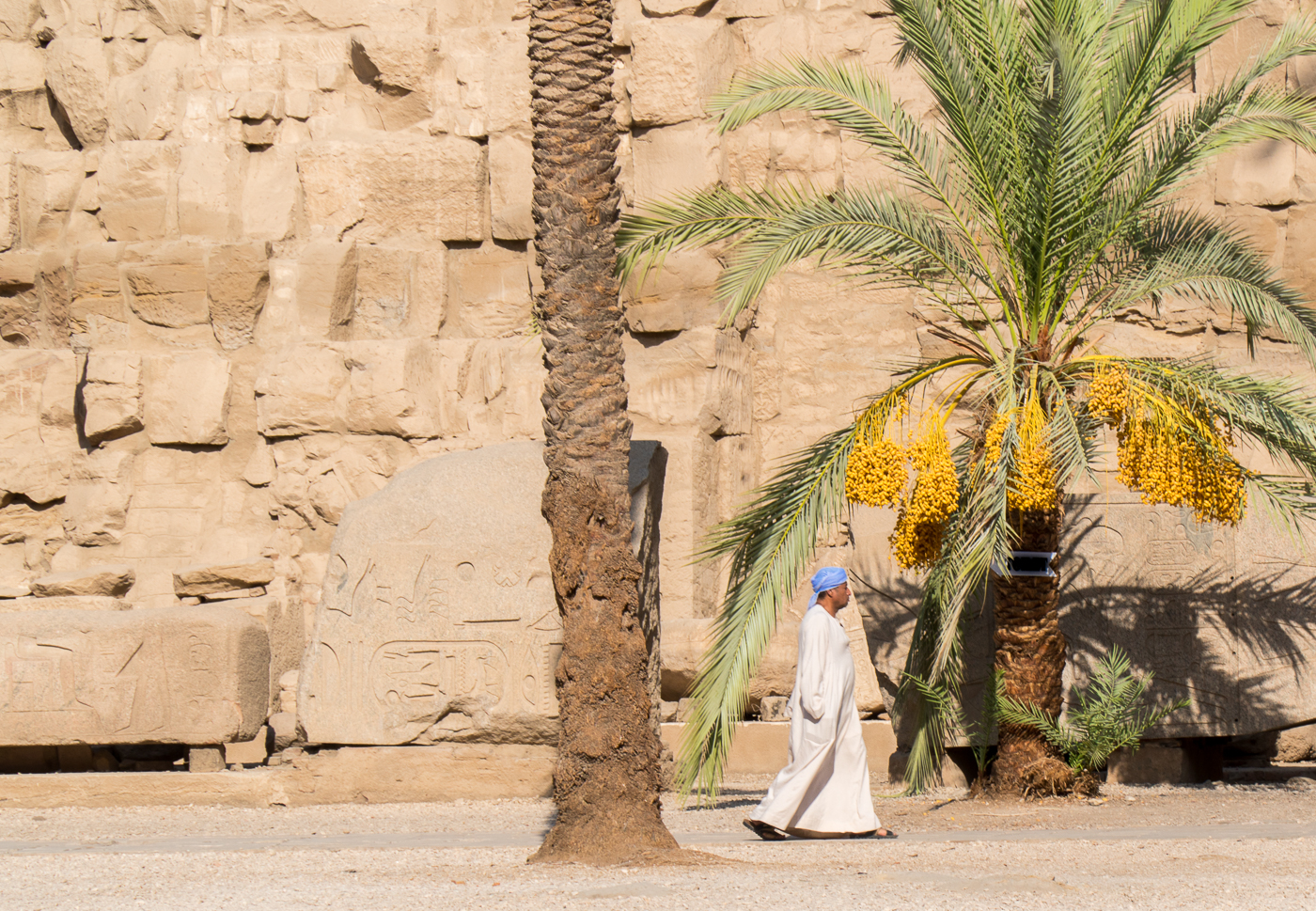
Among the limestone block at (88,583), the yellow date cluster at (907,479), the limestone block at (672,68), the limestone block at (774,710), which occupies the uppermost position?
the limestone block at (672,68)

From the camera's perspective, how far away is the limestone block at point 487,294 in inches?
461

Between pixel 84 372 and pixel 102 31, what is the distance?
3.08m

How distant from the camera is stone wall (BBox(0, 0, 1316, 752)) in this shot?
11.2 metres

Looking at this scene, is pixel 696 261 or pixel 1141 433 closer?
pixel 1141 433

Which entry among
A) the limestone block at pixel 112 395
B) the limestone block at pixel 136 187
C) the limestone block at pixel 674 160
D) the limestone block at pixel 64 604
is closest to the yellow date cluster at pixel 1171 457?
the limestone block at pixel 674 160

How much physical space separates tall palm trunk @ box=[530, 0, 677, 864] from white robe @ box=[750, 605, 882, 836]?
41.0 inches

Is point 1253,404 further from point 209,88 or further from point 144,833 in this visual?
point 209,88

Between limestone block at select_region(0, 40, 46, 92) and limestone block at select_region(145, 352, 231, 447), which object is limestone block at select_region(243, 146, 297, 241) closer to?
limestone block at select_region(145, 352, 231, 447)

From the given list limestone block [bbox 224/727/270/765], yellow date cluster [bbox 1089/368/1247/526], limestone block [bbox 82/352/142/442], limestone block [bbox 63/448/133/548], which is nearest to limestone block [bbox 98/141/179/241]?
limestone block [bbox 82/352/142/442]

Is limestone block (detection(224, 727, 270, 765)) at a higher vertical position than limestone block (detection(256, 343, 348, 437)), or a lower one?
lower

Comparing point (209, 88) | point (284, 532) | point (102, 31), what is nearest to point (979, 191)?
point (284, 532)

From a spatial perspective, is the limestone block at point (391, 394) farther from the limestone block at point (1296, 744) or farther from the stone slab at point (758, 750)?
the limestone block at point (1296, 744)

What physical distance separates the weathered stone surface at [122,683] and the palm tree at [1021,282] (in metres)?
3.24

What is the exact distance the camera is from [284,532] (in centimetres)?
1124
